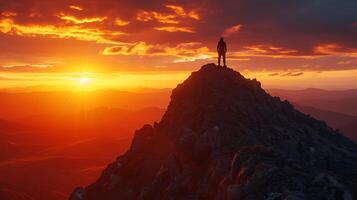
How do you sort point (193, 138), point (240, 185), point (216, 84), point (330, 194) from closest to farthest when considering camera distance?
point (330, 194) < point (240, 185) < point (193, 138) < point (216, 84)

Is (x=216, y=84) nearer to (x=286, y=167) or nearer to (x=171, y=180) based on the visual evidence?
(x=171, y=180)

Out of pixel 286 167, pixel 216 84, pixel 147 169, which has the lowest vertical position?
pixel 147 169

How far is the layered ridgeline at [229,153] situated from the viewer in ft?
93.0

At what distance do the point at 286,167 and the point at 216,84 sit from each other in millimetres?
19643

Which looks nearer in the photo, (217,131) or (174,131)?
(217,131)

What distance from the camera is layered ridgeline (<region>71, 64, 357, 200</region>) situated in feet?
93.0

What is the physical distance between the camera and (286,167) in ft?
96.6

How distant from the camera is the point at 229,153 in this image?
3562cm

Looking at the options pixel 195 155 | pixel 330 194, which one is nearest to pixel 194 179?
pixel 195 155

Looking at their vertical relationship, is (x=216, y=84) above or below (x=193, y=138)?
above

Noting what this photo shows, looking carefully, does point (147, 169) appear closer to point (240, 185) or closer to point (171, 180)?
point (171, 180)

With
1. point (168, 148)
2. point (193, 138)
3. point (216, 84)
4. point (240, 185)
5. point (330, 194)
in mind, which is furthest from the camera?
point (216, 84)

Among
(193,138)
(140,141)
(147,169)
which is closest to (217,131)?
(193,138)

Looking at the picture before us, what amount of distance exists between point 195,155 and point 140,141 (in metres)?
12.8
